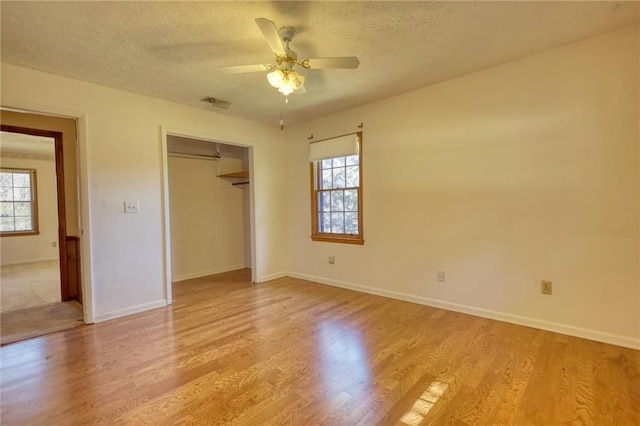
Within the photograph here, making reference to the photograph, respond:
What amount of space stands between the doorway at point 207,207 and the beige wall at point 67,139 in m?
1.16

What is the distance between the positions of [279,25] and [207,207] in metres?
3.76

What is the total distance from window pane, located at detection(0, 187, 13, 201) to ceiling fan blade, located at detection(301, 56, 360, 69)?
314 inches

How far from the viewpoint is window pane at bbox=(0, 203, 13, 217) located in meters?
6.48

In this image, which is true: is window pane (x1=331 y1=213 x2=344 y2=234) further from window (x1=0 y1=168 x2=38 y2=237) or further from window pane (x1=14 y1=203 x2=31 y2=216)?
window pane (x1=14 y1=203 x2=31 y2=216)

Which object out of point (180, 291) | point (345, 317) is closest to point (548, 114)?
point (345, 317)

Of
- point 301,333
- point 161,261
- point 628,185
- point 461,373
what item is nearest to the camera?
point 461,373

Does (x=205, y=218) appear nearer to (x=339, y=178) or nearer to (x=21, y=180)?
(x=339, y=178)

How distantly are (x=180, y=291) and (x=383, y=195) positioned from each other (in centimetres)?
307

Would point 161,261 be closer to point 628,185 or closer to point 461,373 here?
point 461,373

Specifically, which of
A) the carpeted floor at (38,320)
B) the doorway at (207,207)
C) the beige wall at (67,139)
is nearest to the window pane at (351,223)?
the doorway at (207,207)

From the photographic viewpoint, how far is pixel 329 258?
440cm

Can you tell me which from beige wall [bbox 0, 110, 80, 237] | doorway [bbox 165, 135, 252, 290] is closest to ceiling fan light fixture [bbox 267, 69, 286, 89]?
doorway [bbox 165, 135, 252, 290]

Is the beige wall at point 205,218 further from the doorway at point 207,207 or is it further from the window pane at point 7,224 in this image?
the window pane at point 7,224

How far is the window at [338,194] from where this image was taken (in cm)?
403
